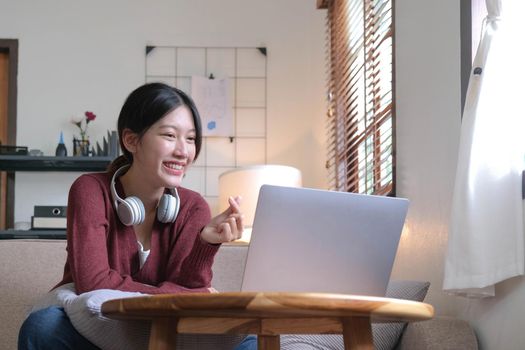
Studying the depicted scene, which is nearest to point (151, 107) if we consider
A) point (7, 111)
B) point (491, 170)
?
point (491, 170)

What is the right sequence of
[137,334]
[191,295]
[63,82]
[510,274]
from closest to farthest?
[191,295]
[137,334]
[510,274]
[63,82]

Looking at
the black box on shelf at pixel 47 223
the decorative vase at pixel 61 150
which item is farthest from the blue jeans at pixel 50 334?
the decorative vase at pixel 61 150

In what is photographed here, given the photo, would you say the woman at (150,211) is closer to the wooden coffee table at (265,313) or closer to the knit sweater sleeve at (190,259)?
the knit sweater sleeve at (190,259)

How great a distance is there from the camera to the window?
3301 mm

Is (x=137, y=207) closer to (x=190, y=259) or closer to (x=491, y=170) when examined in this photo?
(x=190, y=259)

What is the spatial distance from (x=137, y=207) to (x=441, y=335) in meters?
0.72

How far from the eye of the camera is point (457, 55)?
232cm

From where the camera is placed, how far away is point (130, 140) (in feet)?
6.41

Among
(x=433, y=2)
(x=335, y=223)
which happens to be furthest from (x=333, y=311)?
(x=433, y=2)

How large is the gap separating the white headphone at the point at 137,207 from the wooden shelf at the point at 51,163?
9.64 ft

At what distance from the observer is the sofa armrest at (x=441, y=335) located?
189 cm

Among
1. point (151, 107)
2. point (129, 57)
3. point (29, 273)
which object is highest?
point (129, 57)

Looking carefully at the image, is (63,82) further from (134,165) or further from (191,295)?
(191,295)

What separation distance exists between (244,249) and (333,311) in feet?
4.66
